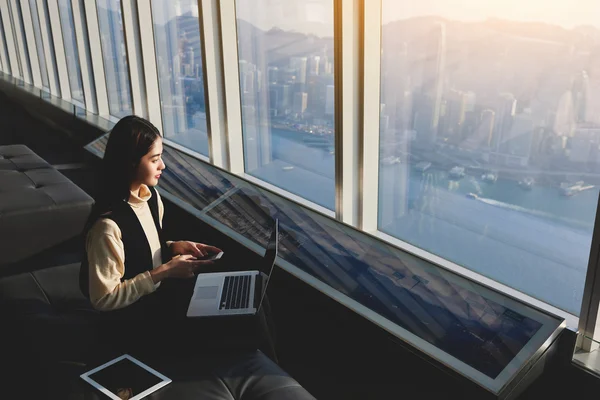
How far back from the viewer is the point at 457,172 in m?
2.63

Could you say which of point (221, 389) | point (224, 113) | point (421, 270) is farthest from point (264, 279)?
point (224, 113)

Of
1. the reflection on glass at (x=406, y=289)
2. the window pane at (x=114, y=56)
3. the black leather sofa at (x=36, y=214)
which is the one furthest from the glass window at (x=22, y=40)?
the reflection on glass at (x=406, y=289)

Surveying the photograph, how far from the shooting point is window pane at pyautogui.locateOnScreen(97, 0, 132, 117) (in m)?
6.46

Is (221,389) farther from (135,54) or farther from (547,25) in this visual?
(135,54)

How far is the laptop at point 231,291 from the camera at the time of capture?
1979 millimetres

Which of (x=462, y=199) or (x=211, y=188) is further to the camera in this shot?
(x=211, y=188)

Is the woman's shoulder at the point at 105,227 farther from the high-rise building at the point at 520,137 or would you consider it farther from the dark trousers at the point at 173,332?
the high-rise building at the point at 520,137

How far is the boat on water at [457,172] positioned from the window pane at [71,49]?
24.5 feet

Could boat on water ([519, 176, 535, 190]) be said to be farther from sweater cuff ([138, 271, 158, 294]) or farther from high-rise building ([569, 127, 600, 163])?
sweater cuff ([138, 271, 158, 294])

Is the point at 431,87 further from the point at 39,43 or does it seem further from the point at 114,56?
the point at 39,43

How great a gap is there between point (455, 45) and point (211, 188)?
1953 mm

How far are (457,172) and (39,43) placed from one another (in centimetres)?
1112

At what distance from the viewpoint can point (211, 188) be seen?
372 cm

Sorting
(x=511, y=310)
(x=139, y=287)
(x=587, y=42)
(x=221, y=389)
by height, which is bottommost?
(x=221, y=389)
